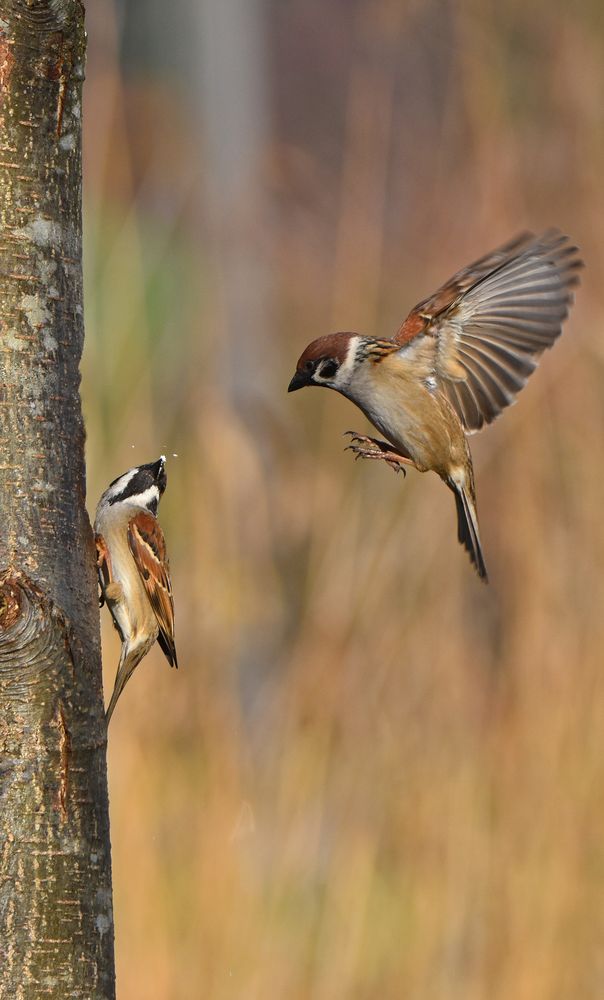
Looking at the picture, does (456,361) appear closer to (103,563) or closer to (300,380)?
(300,380)

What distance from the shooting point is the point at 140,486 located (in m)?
2.15

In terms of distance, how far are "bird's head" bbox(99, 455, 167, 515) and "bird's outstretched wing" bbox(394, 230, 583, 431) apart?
1.47 ft

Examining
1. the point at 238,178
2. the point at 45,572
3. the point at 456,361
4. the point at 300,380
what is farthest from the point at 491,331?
the point at 238,178

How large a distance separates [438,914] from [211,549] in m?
0.88

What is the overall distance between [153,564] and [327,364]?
40 centimetres

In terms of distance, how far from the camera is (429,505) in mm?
2740

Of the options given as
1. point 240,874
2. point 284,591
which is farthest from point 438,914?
point 284,591

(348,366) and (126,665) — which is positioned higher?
(348,366)

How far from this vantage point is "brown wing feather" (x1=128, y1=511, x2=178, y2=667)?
6.60ft

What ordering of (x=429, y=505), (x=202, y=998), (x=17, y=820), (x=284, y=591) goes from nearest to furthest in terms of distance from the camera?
(x=17, y=820), (x=202, y=998), (x=429, y=505), (x=284, y=591)

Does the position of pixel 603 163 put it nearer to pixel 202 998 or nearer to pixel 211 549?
pixel 211 549

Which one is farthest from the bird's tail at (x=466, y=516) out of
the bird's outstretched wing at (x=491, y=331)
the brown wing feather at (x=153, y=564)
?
the brown wing feather at (x=153, y=564)

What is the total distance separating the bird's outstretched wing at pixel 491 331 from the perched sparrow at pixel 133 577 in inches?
19.3

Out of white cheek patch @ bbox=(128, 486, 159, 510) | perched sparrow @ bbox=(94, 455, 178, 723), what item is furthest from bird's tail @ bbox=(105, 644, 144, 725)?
white cheek patch @ bbox=(128, 486, 159, 510)
